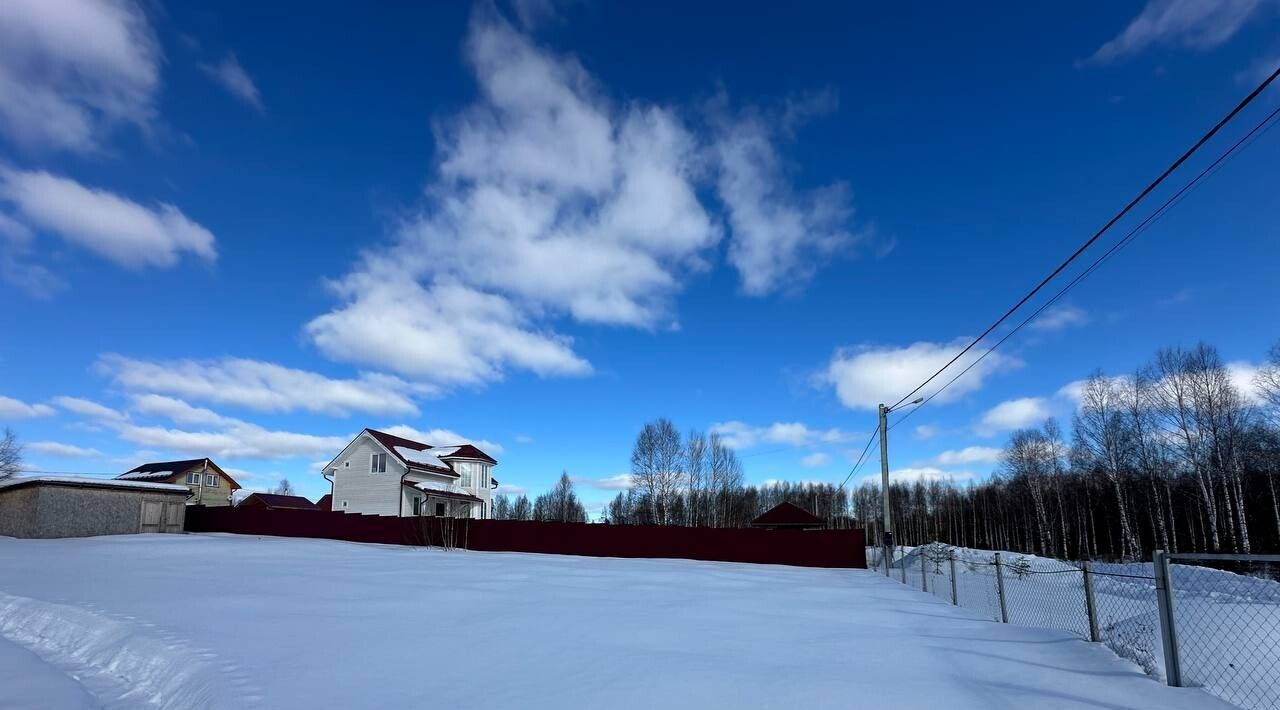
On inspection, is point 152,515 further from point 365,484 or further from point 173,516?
point 365,484

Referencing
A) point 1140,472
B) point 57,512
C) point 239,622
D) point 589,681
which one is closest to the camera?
point 589,681

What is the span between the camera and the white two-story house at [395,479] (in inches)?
1312

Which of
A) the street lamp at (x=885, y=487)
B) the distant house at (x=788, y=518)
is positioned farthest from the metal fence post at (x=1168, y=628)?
the distant house at (x=788, y=518)

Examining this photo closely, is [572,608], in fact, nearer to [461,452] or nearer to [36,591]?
[36,591]

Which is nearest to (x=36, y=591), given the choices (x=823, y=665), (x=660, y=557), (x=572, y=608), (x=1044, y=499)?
(x=572, y=608)

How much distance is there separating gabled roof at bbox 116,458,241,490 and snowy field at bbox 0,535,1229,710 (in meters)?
41.8

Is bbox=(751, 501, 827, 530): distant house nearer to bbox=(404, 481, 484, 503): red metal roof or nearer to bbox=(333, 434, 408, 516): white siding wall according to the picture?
bbox=(404, 481, 484, 503): red metal roof

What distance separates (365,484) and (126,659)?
30333 millimetres

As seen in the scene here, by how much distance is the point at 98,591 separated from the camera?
906 cm

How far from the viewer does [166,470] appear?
1865 inches

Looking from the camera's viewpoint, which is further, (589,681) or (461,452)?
(461,452)

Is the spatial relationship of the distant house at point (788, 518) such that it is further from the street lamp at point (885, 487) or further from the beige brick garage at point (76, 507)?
the beige brick garage at point (76, 507)

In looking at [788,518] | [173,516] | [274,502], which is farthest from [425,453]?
[274,502]

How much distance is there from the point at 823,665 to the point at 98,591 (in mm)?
9882
